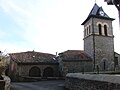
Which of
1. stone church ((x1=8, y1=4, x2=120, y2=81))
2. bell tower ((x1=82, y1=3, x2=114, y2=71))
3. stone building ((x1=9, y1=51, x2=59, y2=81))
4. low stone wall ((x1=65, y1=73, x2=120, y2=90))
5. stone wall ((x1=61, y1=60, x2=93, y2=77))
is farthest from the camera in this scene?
stone building ((x1=9, y1=51, x2=59, y2=81))

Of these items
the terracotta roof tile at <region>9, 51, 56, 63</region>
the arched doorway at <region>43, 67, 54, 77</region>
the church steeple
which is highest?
the church steeple

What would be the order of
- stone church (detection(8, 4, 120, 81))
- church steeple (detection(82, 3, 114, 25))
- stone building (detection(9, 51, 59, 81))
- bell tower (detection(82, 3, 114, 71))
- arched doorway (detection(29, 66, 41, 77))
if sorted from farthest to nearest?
arched doorway (detection(29, 66, 41, 77))
church steeple (detection(82, 3, 114, 25))
stone building (detection(9, 51, 59, 81))
bell tower (detection(82, 3, 114, 71))
stone church (detection(8, 4, 120, 81))

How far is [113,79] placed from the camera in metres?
9.70

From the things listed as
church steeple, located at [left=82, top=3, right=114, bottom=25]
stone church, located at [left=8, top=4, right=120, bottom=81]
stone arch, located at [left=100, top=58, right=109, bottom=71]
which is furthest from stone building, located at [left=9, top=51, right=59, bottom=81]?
church steeple, located at [left=82, top=3, right=114, bottom=25]

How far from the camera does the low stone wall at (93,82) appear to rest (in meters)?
9.64

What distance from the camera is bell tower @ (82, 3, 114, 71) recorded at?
28656 millimetres

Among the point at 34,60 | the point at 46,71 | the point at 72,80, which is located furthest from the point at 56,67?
the point at 72,80

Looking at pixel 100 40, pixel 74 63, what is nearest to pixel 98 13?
pixel 100 40

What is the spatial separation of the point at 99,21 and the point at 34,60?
12.4 metres

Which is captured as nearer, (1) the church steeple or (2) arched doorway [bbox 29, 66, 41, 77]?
(1) the church steeple

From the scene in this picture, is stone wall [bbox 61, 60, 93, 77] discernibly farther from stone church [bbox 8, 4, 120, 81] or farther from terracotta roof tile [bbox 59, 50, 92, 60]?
terracotta roof tile [bbox 59, 50, 92, 60]

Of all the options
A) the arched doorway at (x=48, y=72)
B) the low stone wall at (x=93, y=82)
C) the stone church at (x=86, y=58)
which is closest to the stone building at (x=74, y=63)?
the stone church at (x=86, y=58)

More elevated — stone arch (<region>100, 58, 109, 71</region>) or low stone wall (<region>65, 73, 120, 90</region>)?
stone arch (<region>100, 58, 109, 71</region>)

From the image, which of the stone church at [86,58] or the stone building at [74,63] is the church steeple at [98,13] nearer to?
the stone church at [86,58]
